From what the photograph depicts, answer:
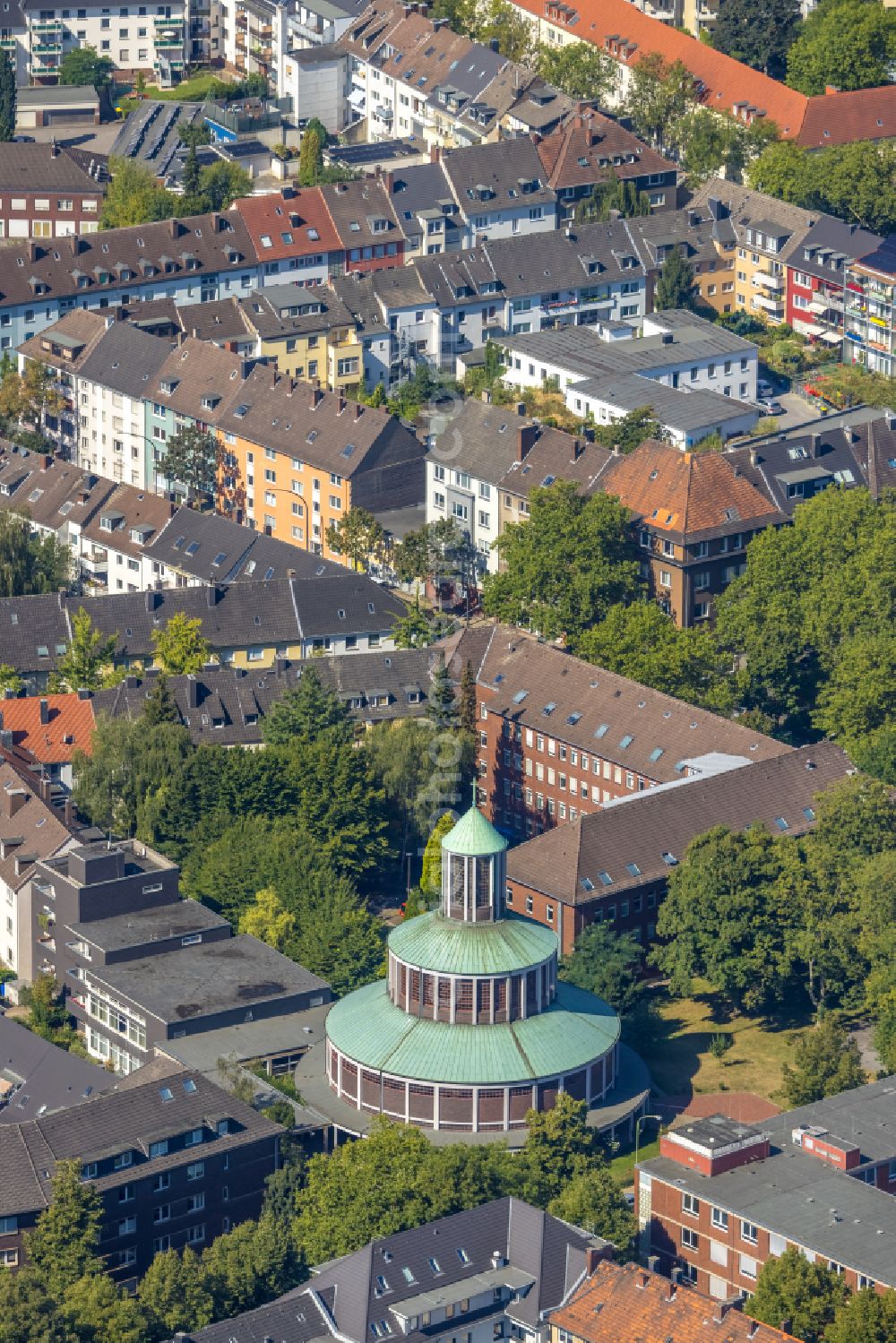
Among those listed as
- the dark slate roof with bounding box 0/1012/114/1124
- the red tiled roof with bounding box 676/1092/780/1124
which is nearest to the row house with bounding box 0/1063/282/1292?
the dark slate roof with bounding box 0/1012/114/1124

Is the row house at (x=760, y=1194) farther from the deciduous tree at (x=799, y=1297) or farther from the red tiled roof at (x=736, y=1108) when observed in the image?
the red tiled roof at (x=736, y=1108)

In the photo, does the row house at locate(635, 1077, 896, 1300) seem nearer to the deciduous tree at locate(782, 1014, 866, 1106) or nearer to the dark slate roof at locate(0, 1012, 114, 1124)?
the deciduous tree at locate(782, 1014, 866, 1106)

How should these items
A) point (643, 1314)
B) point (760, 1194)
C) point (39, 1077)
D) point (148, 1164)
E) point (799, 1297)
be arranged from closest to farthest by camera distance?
1. point (643, 1314)
2. point (799, 1297)
3. point (760, 1194)
4. point (148, 1164)
5. point (39, 1077)

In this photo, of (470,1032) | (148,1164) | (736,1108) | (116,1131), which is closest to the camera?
(148,1164)

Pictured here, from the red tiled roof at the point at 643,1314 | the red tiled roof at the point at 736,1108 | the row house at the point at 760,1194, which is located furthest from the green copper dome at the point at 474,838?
the red tiled roof at the point at 643,1314

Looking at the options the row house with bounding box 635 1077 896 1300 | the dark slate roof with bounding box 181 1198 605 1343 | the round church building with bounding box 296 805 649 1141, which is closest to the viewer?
the dark slate roof with bounding box 181 1198 605 1343

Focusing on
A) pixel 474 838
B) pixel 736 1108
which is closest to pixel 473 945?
pixel 474 838

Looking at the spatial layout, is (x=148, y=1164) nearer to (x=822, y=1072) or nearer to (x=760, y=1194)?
(x=760, y=1194)

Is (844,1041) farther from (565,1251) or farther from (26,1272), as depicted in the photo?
(26,1272)
